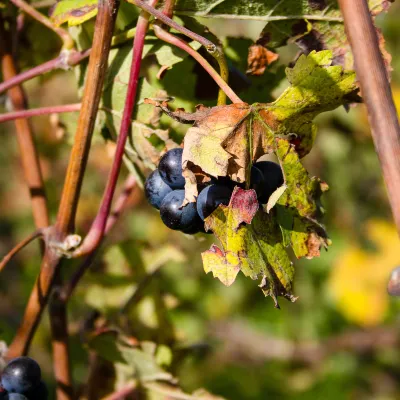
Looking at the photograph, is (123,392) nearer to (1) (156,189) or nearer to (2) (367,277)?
(1) (156,189)

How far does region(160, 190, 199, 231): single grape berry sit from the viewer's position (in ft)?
2.69

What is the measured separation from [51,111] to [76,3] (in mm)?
154

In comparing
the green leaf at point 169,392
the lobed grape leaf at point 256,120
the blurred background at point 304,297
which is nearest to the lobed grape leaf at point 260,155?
the lobed grape leaf at point 256,120

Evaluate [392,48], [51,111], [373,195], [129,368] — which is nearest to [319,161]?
[373,195]

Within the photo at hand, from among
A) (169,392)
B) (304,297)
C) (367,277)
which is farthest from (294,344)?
(169,392)

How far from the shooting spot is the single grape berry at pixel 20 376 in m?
0.91

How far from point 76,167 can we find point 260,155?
0.83 ft

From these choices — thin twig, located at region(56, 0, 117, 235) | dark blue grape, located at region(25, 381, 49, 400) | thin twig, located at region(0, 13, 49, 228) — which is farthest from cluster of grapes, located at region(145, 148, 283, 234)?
thin twig, located at region(0, 13, 49, 228)

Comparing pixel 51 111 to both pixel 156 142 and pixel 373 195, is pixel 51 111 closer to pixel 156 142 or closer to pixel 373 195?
pixel 156 142

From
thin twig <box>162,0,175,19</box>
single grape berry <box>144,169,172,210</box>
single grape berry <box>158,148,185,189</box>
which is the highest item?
thin twig <box>162,0,175,19</box>

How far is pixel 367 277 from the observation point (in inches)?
138

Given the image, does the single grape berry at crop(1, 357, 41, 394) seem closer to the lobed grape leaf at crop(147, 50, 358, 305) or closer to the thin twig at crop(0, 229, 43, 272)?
the thin twig at crop(0, 229, 43, 272)

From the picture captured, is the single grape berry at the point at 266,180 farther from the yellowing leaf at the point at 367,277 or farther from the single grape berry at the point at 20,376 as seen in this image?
the yellowing leaf at the point at 367,277

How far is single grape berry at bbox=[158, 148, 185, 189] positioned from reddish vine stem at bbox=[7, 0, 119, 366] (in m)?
0.13
